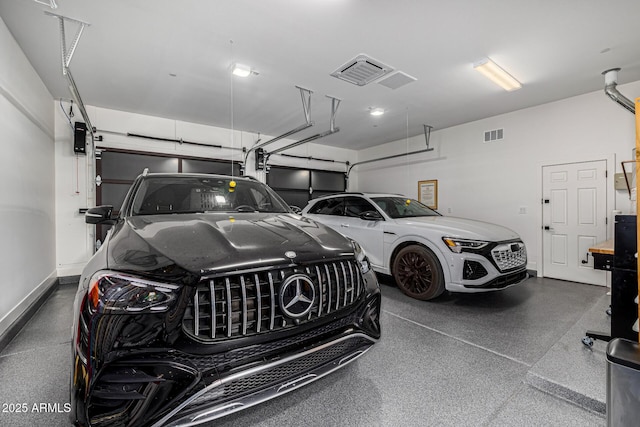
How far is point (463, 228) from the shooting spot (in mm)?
3414

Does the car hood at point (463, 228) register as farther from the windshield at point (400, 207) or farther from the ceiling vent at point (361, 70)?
the ceiling vent at point (361, 70)

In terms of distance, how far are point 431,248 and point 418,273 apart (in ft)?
1.34

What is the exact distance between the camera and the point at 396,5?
252cm

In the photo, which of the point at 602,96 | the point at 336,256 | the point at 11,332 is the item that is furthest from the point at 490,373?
the point at 602,96

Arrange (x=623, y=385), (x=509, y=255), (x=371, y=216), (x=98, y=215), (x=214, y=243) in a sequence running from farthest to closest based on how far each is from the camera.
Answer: (x=371, y=216) < (x=509, y=255) < (x=98, y=215) < (x=214, y=243) < (x=623, y=385)

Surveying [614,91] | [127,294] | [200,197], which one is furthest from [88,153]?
[614,91]

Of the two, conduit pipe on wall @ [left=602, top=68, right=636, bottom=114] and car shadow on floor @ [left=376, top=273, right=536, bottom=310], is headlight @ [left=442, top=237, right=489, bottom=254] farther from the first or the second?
conduit pipe on wall @ [left=602, top=68, right=636, bottom=114]

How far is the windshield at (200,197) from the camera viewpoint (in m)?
2.07

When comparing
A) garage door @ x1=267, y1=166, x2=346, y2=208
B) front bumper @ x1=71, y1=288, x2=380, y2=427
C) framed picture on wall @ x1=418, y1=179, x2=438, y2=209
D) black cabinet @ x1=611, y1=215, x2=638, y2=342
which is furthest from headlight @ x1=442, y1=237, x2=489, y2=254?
garage door @ x1=267, y1=166, x2=346, y2=208

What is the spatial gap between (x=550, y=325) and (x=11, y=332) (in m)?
5.29

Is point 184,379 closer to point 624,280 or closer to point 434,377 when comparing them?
point 434,377

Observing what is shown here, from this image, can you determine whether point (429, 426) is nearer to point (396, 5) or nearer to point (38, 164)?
point (396, 5)

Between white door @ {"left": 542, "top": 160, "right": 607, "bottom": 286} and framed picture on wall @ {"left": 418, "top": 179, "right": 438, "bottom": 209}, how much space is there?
2.11m

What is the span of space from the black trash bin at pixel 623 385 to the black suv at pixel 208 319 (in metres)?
0.96
